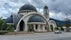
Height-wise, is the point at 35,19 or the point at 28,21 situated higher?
the point at 35,19

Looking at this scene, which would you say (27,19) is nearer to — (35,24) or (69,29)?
(35,24)

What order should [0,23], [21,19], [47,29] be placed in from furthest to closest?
1. [47,29]
2. [21,19]
3. [0,23]

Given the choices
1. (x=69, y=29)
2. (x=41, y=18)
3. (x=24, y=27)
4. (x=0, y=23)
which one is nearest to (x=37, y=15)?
(x=41, y=18)

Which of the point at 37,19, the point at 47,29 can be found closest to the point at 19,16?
the point at 37,19

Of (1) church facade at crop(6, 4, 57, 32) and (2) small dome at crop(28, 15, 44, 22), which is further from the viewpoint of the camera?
(2) small dome at crop(28, 15, 44, 22)

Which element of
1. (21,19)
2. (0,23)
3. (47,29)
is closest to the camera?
(0,23)

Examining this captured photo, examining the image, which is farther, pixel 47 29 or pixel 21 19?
pixel 47 29

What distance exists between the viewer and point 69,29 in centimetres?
8144

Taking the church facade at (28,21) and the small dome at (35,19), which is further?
the small dome at (35,19)

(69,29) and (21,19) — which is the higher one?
(21,19)

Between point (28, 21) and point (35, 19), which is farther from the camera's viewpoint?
point (28, 21)

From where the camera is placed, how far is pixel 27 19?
73.2 metres

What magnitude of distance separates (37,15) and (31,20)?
353 centimetres

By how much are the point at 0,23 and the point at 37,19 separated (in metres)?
17.8
